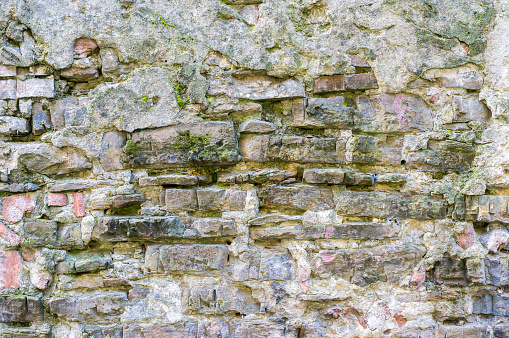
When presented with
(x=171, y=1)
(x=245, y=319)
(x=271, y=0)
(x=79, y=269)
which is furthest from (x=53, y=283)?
(x=271, y=0)

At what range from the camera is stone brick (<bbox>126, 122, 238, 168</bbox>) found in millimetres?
2037

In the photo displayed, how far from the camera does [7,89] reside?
206 cm

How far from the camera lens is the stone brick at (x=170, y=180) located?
6.68ft

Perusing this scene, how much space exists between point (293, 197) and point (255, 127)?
0.41 metres

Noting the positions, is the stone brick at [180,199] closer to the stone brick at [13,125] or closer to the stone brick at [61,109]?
the stone brick at [61,109]

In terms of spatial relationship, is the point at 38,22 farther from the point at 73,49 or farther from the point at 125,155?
the point at 125,155

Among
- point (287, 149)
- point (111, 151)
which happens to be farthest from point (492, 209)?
point (111, 151)

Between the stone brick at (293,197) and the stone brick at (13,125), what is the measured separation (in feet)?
4.15

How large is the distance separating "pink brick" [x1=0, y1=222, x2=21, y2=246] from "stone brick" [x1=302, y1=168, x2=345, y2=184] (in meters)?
1.51

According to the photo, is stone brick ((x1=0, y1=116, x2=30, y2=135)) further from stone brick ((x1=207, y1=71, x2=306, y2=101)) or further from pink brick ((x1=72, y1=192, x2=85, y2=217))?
stone brick ((x1=207, y1=71, x2=306, y2=101))

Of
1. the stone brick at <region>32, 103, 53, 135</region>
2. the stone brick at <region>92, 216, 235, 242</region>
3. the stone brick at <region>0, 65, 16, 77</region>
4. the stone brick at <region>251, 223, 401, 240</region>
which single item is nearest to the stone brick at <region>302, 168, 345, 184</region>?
the stone brick at <region>251, 223, 401, 240</region>

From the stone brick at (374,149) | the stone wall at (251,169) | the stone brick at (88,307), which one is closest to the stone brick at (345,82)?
the stone wall at (251,169)

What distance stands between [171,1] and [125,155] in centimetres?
82

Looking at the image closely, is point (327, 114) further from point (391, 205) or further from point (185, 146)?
point (185, 146)
